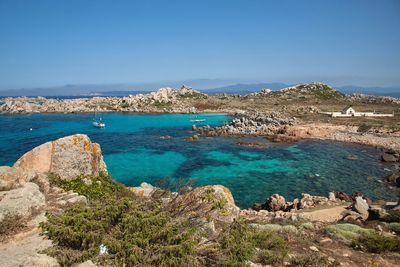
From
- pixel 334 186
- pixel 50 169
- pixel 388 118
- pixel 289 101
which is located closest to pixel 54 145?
pixel 50 169

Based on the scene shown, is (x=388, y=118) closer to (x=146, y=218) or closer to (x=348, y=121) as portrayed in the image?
(x=348, y=121)

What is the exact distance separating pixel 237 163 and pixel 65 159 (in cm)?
2317

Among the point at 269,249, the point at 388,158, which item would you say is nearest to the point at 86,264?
the point at 269,249

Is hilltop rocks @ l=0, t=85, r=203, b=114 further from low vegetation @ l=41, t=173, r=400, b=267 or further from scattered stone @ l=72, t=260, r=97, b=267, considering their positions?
scattered stone @ l=72, t=260, r=97, b=267

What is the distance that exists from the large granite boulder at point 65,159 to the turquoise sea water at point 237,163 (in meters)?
5.05

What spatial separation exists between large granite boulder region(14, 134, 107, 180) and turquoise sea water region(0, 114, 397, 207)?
5048 millimetres

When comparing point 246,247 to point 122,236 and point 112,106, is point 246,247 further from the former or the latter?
point 112,106

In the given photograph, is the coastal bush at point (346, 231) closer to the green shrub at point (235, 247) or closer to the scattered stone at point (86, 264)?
the green shrub at point (235, 247)

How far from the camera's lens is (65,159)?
1425 centimetres

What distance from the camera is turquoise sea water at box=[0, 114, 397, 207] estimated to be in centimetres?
2669

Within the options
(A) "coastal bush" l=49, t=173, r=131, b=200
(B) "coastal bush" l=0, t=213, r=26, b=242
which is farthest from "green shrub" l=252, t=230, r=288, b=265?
(B) "coastal bush" l=0, t=213, r=26, b=242

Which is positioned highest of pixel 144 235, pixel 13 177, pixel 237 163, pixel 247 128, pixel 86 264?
pixel 13 177

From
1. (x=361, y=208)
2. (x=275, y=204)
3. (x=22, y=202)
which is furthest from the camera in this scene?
(x=275, y=204)

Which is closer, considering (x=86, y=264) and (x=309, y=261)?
(x=86, y=264)
